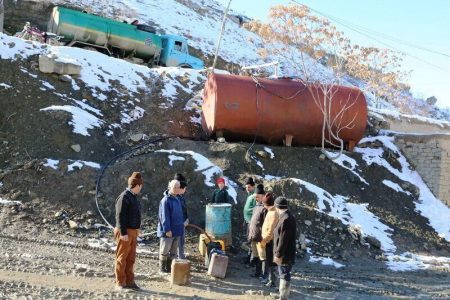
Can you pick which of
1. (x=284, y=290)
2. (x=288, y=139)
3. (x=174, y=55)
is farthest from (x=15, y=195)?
(x=174, y=55)

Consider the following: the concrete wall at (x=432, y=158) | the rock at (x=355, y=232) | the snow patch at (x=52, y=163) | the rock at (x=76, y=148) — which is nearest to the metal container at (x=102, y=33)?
the rock at (x=76, y=148)

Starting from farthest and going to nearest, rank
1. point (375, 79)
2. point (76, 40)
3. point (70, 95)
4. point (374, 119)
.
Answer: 1. point (375, 79)
2. point (76, 40)
3. point (374, 119)
4. point (70, 95)

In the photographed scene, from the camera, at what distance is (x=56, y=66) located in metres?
12.9

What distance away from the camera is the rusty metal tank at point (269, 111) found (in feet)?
41.8

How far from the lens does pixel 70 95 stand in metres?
12.6

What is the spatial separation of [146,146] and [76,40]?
32.6ft

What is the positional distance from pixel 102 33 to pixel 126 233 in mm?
16034

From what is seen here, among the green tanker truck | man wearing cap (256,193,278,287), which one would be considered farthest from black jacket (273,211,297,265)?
the green tanker truck

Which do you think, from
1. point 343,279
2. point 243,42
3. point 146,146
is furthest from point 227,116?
point 243,42

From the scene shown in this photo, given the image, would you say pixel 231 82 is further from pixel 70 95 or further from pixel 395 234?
pixel 395 234

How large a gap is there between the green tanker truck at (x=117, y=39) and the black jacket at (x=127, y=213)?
49.0 feet

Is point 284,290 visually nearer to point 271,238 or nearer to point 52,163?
point 271,238

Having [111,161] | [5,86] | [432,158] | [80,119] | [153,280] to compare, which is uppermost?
[5,86]

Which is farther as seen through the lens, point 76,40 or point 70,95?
point 76,40
